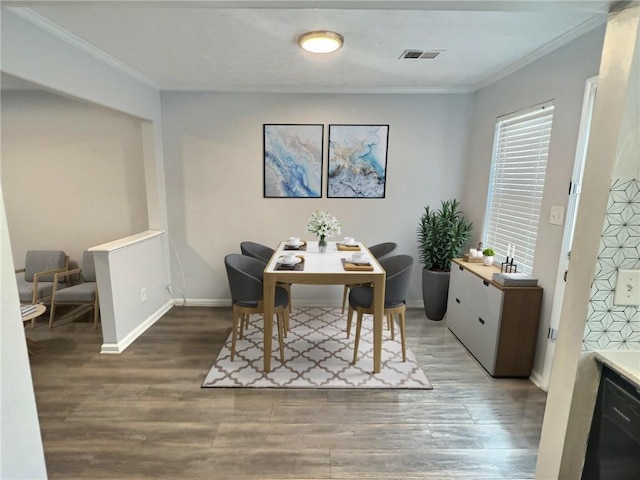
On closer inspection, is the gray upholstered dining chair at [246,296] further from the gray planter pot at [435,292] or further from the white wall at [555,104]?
the white wall at [555,104]

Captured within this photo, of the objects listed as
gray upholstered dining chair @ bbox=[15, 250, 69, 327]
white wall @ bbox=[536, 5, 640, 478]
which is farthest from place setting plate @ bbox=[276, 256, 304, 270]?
gray upholstered dining chair @ bbox=[15, 250, 69, 327]

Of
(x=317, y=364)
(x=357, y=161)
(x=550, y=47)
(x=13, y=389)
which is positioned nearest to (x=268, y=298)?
(x=317, y=364)

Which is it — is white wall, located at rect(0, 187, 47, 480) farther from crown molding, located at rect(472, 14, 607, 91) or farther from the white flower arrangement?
crown molding, located at rect(472, 14, 607, 91)

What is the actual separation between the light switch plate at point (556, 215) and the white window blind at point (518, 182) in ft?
0.61

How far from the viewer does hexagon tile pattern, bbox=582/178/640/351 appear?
3.76 feet

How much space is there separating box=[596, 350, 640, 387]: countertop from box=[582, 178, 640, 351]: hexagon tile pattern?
21 mm

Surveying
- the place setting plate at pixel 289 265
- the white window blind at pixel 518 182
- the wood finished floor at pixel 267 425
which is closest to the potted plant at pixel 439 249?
the white window blind at pixel 518 182

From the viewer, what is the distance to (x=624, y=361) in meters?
1.17

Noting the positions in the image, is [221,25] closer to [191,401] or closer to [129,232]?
[191,401]

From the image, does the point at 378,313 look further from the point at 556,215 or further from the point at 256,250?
the point at 256,250

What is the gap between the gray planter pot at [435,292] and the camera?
356 centimetres

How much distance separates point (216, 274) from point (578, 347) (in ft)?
11.9

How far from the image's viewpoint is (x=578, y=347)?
1.25 metres

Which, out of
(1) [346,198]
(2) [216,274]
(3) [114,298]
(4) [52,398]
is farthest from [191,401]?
(1) [346,198]
